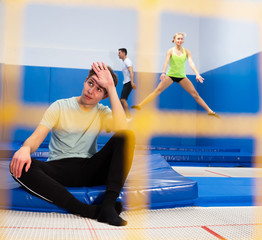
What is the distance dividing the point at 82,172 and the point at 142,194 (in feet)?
0.75

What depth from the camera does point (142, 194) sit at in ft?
3.67

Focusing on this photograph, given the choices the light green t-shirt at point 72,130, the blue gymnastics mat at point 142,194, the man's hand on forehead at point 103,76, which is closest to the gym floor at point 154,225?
the blue gymnastics mat at point 142,194

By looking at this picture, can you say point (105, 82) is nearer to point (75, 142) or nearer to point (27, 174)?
point (75, 142)

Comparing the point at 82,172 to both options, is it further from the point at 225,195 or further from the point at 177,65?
the point at 177,65

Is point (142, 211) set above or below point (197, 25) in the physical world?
below

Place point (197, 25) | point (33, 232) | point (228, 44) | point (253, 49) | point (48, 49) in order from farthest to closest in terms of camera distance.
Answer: point (197, 25) < point (48, 49) < point (228, 44) < point (253, 49) < point (33, 232)

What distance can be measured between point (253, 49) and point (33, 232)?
3173 mm

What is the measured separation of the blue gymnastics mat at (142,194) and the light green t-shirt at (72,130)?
147 millimetres

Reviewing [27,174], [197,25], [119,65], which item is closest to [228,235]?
[27,174]

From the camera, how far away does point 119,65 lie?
4527mm

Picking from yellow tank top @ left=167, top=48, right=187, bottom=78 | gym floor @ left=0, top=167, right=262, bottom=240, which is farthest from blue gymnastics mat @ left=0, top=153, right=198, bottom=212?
yellow tank top @ left=167, top=48, right=187, bottom=78

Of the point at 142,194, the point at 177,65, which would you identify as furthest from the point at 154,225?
the point at 177,65

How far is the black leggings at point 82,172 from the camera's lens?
98 cm

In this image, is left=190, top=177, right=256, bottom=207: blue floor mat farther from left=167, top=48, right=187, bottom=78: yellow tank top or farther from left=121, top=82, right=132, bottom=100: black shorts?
left=121, top=82, right=132, bottom=100: black shorts
